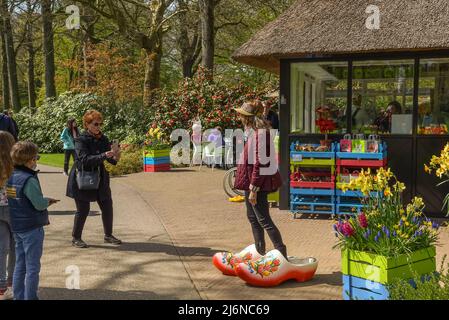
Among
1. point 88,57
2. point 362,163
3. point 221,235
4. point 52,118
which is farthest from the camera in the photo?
point 88,57

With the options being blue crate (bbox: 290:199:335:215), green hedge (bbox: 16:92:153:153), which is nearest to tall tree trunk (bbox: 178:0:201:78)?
green hedge (bbox: 16:92:153:153)

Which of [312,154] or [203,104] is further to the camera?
[203,104]

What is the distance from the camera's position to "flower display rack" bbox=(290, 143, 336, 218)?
9633 millimetres

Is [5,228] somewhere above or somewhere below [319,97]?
below

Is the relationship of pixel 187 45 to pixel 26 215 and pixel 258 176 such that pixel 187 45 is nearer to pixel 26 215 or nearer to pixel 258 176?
pixel 258 176

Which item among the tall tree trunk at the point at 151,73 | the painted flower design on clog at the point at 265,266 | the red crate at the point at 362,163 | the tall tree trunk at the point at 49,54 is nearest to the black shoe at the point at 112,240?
the painted flower design on clog at the point at 265,266

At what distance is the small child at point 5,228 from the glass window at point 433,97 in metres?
7.09

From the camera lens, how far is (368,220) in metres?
5.02

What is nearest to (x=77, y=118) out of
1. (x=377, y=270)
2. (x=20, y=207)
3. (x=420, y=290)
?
(x=20, y=207)

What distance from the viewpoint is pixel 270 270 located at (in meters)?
5.78

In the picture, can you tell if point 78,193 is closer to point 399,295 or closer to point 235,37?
point 399,295

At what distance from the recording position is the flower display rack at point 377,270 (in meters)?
4.61

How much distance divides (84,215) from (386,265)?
4.44 metres

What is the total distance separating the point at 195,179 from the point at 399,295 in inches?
457
